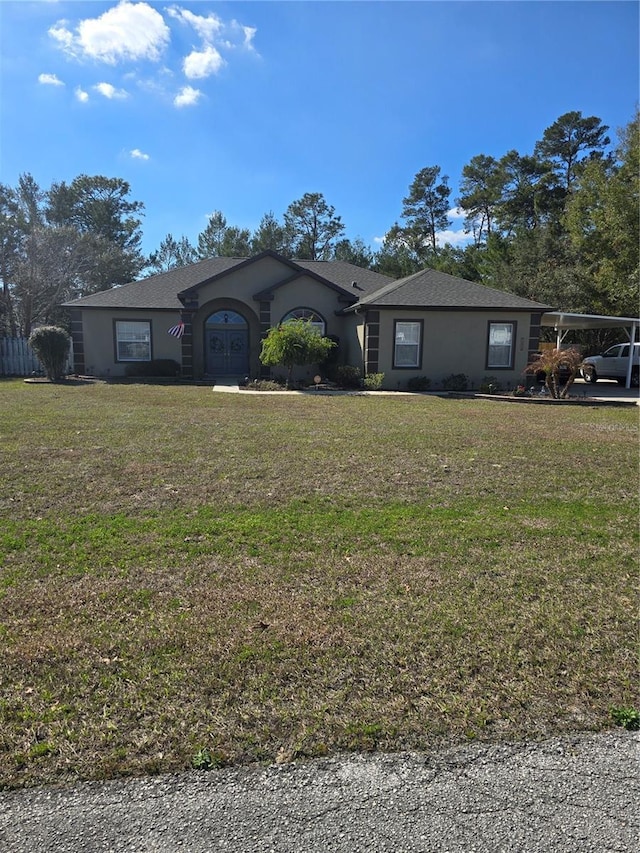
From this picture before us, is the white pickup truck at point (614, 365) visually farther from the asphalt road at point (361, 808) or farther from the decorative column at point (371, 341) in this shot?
the asphalt road at point (361, 808)

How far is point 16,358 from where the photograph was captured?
22750 millimetres

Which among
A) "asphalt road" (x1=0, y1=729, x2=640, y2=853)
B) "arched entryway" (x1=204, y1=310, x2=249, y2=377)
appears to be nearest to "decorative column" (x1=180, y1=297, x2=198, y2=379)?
"arched entryway" (x1=204, y1=310, x2=249, y2=377)

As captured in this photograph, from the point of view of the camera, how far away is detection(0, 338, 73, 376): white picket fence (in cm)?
2261

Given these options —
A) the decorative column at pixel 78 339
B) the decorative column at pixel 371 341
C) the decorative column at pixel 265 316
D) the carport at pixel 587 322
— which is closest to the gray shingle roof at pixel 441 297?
the decorative column at pixel 371 341

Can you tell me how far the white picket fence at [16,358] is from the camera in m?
22.6

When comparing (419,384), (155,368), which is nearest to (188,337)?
(155,368)

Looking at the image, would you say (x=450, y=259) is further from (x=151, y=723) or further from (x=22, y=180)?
(x=151, y=723)

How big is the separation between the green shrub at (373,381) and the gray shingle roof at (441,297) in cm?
234

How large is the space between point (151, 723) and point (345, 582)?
5.65ft

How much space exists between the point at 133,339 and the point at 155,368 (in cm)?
169

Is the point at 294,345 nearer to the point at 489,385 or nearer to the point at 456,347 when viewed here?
the point at 456,347

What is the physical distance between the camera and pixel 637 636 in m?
3.24

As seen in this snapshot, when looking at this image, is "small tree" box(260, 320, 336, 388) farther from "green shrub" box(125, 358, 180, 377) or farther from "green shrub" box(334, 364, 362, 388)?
"green shrub" box(125, 358, 180, 377)

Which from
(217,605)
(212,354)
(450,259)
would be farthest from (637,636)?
(450,259)
